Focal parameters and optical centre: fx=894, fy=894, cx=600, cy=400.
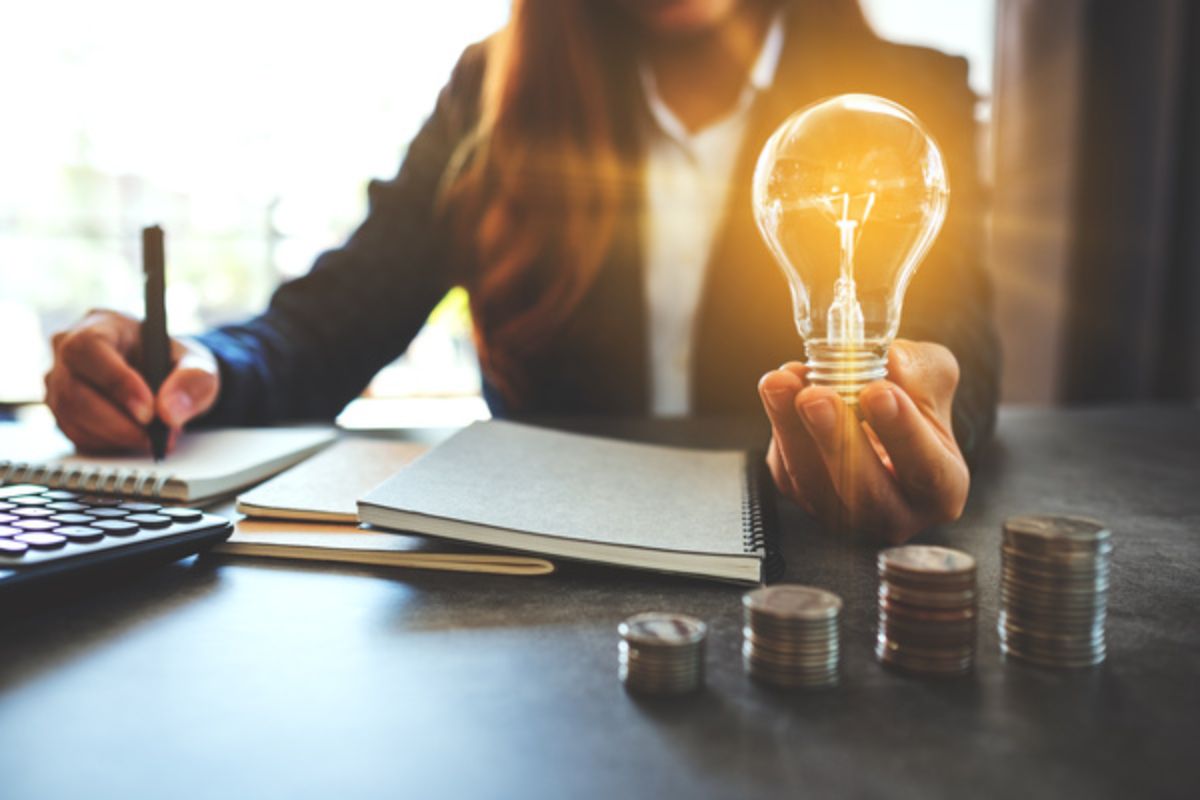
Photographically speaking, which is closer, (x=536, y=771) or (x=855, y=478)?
(x=536, y=771)

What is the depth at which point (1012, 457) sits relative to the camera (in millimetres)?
871

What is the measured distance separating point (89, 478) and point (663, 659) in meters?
0.52

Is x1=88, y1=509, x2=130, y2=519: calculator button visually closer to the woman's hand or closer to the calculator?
the calculator

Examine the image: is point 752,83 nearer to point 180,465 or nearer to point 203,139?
point 180,465

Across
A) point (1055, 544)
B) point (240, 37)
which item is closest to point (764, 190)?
point (1055, 544)

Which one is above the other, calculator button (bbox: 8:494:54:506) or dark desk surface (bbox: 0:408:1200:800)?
calculator button (bbox: 8:494:54:506)

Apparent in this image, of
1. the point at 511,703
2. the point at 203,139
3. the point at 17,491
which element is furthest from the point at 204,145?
the point at 511,703

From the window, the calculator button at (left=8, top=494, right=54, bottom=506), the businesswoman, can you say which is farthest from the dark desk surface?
the window

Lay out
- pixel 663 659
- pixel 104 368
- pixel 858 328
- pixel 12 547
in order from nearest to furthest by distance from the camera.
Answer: pixel 663 659
pixel 12 547
pixel 858 328
pixel 104 368

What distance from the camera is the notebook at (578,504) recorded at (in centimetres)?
47

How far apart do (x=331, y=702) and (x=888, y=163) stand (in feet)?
1.39

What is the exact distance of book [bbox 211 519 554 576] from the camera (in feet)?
1.59

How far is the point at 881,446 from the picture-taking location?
0.50 meters

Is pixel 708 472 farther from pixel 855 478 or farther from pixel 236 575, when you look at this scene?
pixel 236 575
